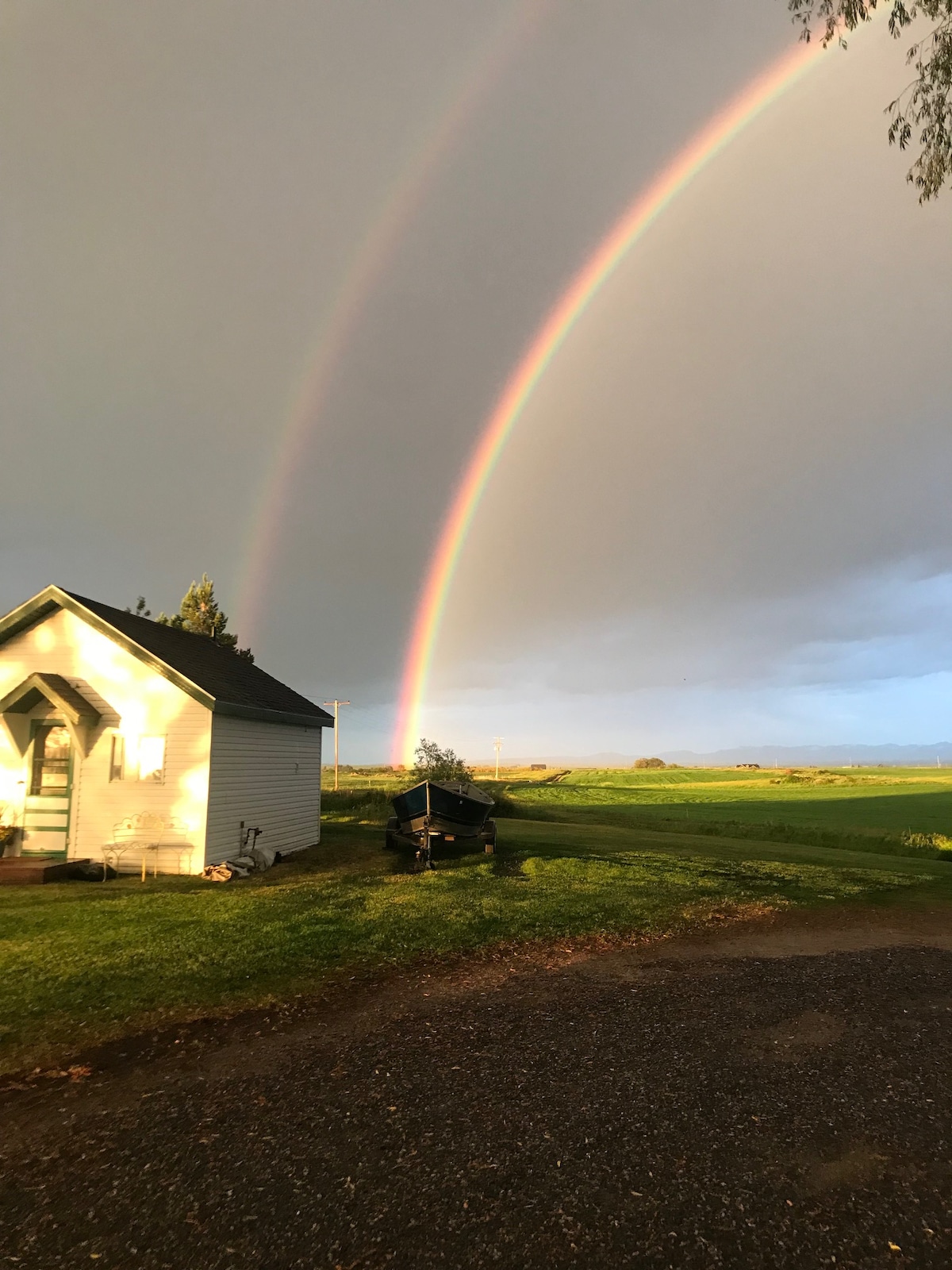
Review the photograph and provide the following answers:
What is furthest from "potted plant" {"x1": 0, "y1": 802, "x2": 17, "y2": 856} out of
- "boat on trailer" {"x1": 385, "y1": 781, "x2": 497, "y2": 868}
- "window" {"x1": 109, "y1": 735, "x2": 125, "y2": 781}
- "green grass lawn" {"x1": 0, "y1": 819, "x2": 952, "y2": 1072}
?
"boat on trailer" {"x1": 385, "y1": 781, "x2": 497, "y2": 868}

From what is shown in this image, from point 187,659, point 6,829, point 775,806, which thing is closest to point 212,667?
point 187,659

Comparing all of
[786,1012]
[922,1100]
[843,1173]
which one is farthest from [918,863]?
[843,1173]

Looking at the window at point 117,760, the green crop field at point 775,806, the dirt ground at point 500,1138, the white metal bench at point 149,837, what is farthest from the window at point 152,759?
the green crop field at point 775,806

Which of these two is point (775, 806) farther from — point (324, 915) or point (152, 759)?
point (324, 915)

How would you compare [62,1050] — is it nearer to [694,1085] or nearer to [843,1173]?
[694,1085]

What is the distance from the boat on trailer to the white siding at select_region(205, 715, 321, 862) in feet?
9.42

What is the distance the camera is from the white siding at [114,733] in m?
16.3

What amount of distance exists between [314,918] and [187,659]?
366 inches

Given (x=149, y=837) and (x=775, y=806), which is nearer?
(x=149, y=837)

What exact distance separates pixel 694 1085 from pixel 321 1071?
127 inches

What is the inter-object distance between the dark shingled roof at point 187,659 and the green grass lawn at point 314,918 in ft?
13.3

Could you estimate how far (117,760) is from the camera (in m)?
16.6

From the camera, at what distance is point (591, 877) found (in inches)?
671

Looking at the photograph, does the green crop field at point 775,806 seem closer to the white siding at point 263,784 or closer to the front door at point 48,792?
the white siding at point 263,784
